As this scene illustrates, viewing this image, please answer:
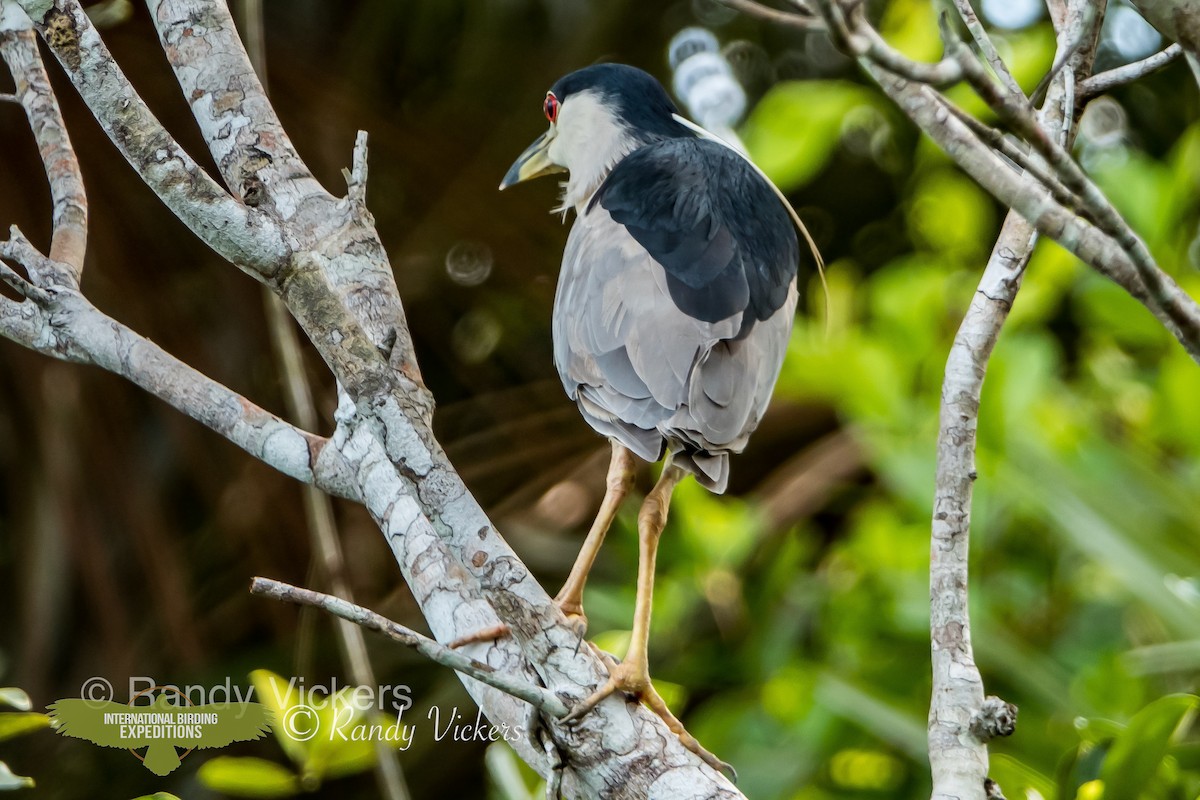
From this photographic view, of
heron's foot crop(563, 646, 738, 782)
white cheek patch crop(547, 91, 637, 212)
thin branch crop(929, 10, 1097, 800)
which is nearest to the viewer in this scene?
thin branch crop(929, 10, 1097, 800)

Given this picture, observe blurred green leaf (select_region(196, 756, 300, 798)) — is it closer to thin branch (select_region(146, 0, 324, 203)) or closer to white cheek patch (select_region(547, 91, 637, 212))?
thin branch (select_region(146, 0, 324, 203))

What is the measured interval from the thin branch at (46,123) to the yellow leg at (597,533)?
3.05ft

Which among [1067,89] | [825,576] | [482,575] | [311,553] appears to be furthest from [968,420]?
[311,553]

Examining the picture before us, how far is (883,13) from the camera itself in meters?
4.07

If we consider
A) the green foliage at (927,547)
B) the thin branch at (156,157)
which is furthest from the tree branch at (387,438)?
the green foliage at (927,547)

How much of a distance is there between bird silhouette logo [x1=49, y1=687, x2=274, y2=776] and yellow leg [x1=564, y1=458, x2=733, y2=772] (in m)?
0.55

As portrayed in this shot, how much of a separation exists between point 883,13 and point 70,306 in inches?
130

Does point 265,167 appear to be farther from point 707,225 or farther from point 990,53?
point 990,53

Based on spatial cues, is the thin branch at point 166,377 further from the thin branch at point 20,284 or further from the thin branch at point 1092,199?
the thin branch at point 1092,199

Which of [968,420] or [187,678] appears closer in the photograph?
[968,420]

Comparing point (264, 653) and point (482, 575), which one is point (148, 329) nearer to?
point (264, 653)

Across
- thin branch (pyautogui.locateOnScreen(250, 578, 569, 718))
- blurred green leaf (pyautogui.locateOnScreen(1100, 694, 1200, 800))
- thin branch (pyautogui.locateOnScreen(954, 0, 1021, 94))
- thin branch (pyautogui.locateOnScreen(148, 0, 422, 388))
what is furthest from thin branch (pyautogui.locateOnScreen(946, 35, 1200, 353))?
thin branch (pyautogui.locateOnScreen(148, 0, 422, 388))

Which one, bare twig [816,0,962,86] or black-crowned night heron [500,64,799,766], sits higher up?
bare twig [816,0,962,86]

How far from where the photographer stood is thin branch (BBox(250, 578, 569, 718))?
1094 millimetres
